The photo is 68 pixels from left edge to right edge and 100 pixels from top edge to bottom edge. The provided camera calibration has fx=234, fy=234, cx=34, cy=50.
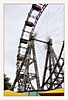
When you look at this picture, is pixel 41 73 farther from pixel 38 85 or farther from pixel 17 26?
pixel 17 26

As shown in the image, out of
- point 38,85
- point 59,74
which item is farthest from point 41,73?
point 59,74

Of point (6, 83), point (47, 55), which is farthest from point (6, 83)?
point (47, 55)

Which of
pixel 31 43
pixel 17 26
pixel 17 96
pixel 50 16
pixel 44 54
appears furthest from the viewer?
pixel 31 43

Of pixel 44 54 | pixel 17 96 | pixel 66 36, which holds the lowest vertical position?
pixel 17 96

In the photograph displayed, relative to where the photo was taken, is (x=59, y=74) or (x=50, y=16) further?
(x=50, y=16)

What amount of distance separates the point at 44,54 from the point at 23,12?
36.8 inches

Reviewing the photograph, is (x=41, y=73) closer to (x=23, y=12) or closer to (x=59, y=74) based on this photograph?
(x=59, y=74)

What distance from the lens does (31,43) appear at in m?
4.57

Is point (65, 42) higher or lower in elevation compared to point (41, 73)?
higher

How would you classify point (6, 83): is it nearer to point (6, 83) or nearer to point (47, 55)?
point (6, 83)

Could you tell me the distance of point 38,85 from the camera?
3.47m

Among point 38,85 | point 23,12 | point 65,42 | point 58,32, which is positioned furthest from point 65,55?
point 23,12

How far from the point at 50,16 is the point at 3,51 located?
103 centimetres

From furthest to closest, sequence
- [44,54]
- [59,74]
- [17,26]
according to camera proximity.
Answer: [44,54], [17,26], [59,74]
